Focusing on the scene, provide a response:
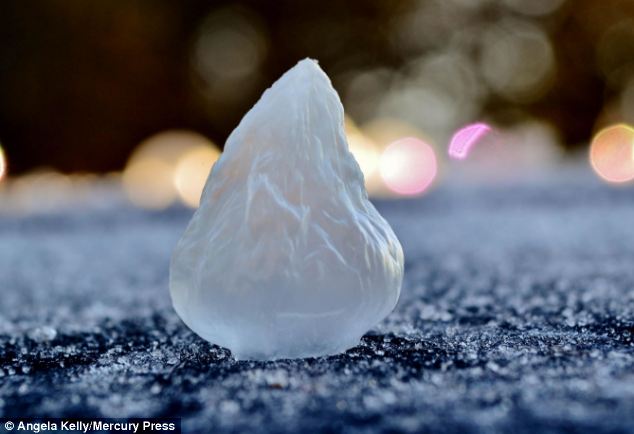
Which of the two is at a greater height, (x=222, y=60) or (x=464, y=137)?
(x=222, y=60)

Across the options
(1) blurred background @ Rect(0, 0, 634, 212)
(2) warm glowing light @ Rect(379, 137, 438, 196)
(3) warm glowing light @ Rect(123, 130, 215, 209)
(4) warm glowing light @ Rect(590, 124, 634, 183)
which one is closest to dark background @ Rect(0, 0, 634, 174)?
(1) blurred background @ Rect(0, 0, 634, 212)

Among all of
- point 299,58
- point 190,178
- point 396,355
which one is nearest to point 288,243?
point 396,355

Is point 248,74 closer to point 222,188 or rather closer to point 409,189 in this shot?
point 409,189

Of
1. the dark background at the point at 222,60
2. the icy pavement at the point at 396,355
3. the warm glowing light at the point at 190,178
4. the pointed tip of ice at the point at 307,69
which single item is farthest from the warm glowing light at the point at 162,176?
the pointed tip of ice at the point at 307,69

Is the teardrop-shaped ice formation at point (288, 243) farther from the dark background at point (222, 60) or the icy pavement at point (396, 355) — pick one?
the dark background at point (222, 60)

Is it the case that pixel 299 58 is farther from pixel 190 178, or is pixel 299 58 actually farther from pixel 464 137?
pixel 190 178

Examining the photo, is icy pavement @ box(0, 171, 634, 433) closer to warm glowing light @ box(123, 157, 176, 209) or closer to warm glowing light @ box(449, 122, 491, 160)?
warm glowing light @ box(123, 157, 176, 209)
